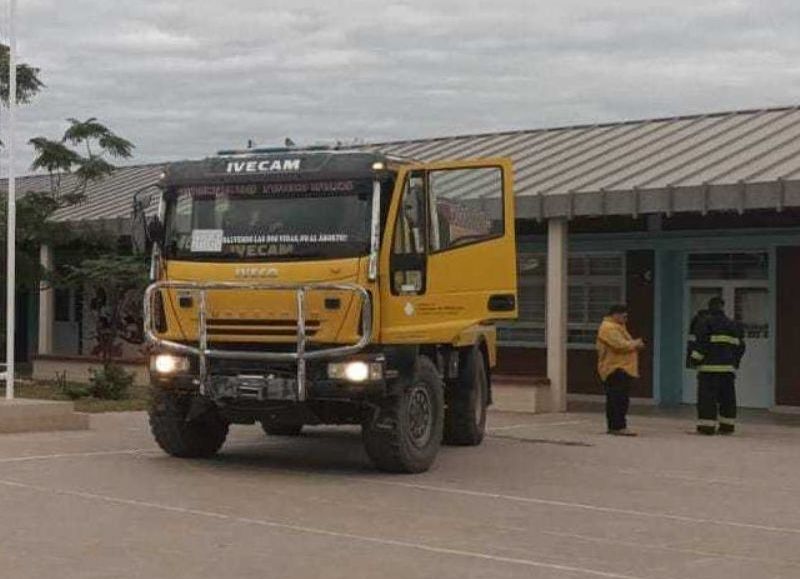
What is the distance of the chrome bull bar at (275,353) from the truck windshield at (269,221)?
1.09ft

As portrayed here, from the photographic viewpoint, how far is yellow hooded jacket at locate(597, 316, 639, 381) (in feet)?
53.3

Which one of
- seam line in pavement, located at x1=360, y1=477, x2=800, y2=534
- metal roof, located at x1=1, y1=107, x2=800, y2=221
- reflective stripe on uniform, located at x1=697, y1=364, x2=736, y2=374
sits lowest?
seam line in pavement, located at x1=360, y1=477, x2=800, y2=534

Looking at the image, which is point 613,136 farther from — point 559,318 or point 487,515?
point 487,515

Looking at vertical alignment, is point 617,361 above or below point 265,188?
below

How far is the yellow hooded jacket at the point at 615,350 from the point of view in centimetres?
1625

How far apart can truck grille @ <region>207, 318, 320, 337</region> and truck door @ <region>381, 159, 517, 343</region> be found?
707 millimetres

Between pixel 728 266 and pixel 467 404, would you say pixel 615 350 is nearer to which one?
pixel 467 404

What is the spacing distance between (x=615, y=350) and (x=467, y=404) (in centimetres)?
265

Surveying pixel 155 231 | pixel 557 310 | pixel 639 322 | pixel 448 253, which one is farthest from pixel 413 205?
pixel 639 322

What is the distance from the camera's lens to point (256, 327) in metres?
11.6

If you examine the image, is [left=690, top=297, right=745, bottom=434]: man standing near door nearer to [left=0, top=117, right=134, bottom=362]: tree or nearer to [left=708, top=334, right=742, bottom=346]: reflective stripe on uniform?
[left=708, top=334, right=742, bottom=346]: reflective stripe on uniform

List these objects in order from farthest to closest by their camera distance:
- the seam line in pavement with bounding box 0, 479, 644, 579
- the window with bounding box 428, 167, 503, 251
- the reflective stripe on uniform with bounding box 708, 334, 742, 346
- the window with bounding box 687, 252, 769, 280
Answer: the window with bounding box 687, 252, 769, 280
the reflective stripe on uniform with bounding box 708, 334, 742, 346
the window with bounding box 428, 167, 503, 251
the seam line in pavement with bounding box 0, 479, 644, 579

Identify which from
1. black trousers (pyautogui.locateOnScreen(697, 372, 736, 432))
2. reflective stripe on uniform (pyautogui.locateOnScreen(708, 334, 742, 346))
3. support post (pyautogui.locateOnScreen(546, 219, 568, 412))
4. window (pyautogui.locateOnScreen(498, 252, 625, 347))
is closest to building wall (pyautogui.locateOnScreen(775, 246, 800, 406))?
window (pyautogui.locateOnScreen(498, 252, 625, 347))

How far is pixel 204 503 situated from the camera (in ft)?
33.1
